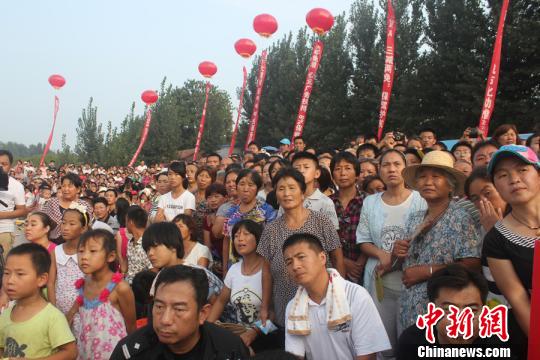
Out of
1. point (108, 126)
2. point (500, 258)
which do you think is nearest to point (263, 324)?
point (500, 258)

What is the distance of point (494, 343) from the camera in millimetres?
2068

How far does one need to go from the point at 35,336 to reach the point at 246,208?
81.5 inches

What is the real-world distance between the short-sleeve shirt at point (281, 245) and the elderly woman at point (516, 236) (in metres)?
1.24

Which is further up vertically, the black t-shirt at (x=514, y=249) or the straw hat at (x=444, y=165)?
the straw hat at (x=444, y=165)

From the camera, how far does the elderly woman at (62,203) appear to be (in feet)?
16.4

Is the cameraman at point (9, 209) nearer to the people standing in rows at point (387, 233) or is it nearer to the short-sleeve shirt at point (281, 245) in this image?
the short-sleeve shirt at point (281, 245)

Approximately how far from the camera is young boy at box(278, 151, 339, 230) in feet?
12.8

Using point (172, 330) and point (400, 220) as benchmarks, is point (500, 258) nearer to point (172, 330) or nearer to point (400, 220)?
point (400, 220)

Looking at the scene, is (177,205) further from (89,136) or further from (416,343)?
(89,136)

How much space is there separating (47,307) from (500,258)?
8.38ft

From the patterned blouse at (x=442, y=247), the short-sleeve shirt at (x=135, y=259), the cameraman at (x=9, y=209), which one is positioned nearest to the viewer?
the patterned blouse at (x=442, y=247)

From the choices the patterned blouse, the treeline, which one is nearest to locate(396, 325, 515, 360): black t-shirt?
the patterned blouse

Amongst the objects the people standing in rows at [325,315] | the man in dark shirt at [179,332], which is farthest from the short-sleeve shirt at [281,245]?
the man in dark shirt at [179,332]

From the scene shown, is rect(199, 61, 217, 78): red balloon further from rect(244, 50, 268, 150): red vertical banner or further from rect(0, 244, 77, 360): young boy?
rect(0, 244, 77, 360): young boy
